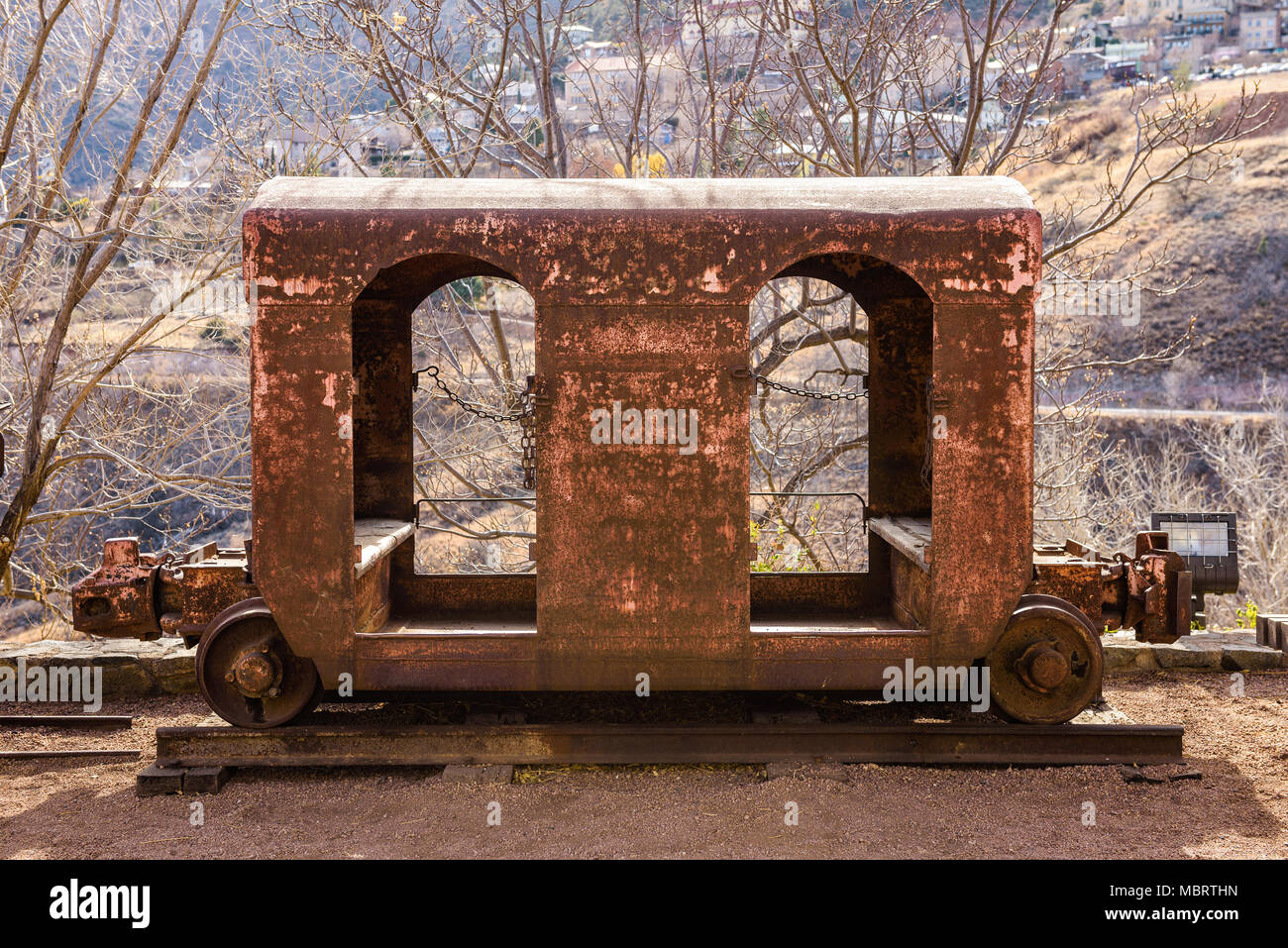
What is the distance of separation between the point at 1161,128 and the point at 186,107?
9482mm

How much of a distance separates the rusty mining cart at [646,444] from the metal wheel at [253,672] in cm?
2

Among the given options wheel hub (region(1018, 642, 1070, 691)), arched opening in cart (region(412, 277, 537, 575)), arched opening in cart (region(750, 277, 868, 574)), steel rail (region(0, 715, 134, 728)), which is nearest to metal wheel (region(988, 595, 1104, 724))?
wheel hub (region(1018, 642, 1070, 691))

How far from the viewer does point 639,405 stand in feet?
17.8

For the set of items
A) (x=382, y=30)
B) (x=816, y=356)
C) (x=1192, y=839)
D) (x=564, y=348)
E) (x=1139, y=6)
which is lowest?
(x=1192, y=839)

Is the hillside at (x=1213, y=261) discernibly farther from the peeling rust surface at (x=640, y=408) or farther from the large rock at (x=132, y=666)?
the large rock at (x=132, y=666)

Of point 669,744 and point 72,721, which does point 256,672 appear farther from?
point 669,744

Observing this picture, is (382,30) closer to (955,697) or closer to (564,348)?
(564,348)

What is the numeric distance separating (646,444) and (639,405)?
0.19 meters

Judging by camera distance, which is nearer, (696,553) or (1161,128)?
(696,553)

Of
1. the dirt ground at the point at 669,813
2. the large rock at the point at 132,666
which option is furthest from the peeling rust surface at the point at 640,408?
the large rock at the point at 132,666

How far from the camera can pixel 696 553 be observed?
5480 mm

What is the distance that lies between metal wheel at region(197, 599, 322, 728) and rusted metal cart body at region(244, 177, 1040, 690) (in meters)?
0.22

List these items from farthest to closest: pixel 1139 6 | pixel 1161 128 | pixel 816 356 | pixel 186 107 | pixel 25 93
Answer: pixel 1139 6 < pixel 816 356 < pixel 1161 128 < pixel 186 107 < pixel 25 93
